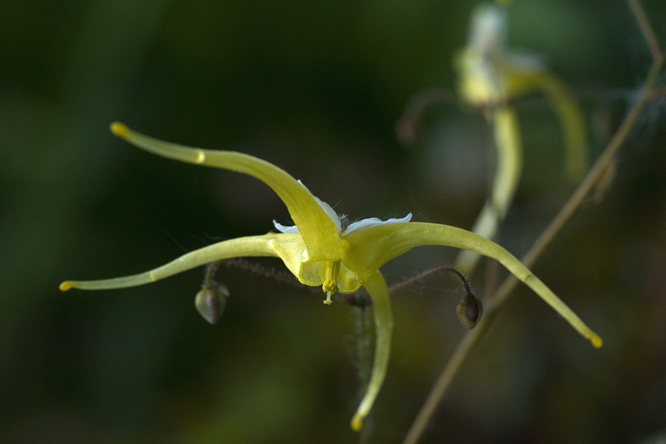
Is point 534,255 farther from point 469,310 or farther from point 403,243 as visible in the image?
point 403,243

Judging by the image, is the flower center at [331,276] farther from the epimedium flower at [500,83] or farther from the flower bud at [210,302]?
the epimedium flower at [500,83]

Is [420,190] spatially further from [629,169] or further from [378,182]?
[629,169]

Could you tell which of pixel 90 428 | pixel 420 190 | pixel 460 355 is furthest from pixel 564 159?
pixel 90 428

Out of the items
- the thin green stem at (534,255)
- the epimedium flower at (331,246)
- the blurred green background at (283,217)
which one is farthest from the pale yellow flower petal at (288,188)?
the blurred green background at (283,217)

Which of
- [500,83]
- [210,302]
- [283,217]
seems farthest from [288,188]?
[283,217]

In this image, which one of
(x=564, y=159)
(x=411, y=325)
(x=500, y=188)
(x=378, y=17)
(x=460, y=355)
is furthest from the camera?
(x=378, y=17)

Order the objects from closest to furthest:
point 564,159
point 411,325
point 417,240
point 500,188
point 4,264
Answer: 1. point 417,240
2. point 500,188
3. point 4,264
4. point 411,325
5. point 564,159
